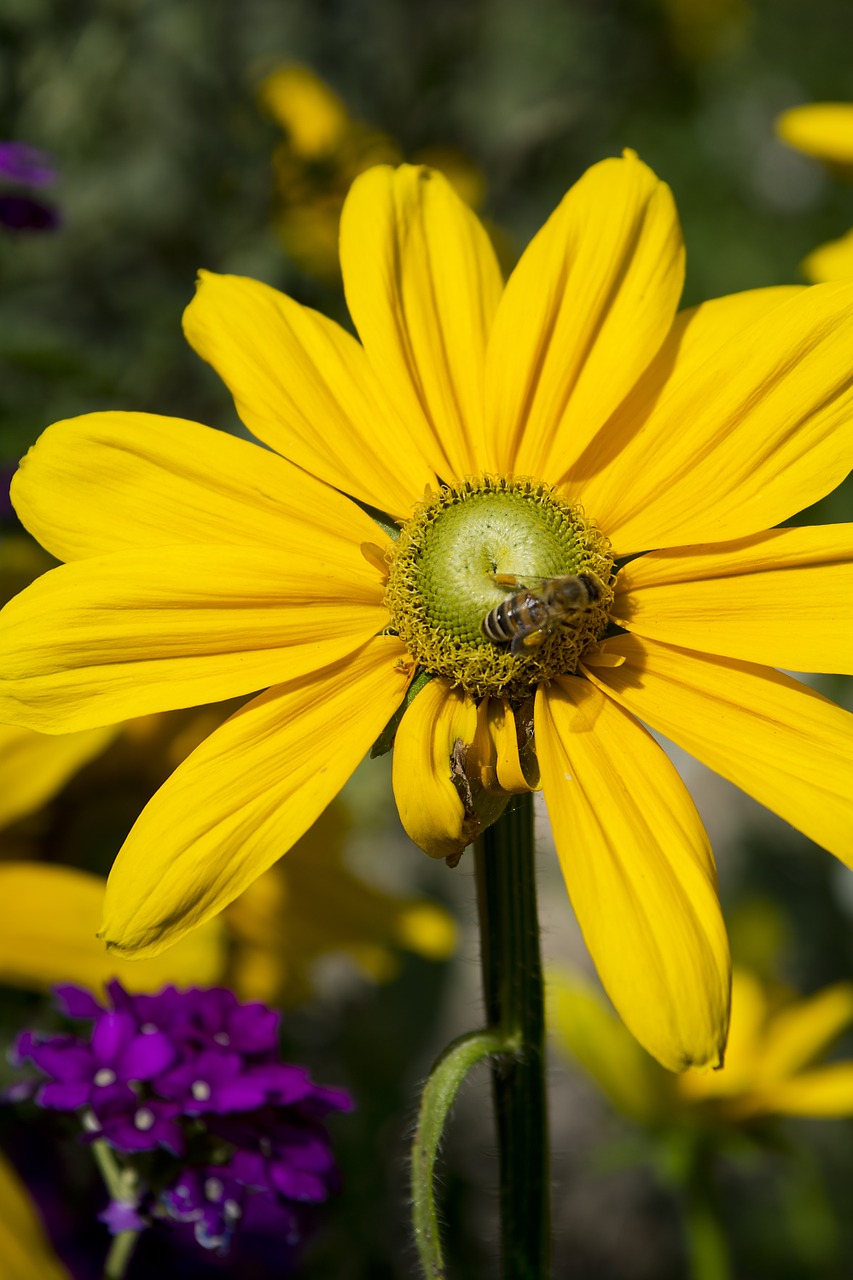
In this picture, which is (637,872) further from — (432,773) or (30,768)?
(30,768)

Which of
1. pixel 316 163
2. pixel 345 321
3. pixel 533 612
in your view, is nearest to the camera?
pixel 533 612

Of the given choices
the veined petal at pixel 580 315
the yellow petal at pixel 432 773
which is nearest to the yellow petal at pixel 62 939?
the yellow petal at pixel 432 773

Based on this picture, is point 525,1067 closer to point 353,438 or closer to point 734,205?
point 353,438

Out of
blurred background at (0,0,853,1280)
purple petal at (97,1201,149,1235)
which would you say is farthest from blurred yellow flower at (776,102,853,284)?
purple petal at (97,1201,149,1235)

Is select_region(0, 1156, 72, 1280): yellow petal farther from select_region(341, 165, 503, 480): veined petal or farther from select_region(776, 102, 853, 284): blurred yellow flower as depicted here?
select_region(776, 102, 853, 284): blurred yellow flower

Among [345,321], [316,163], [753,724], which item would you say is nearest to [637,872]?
[753,724]

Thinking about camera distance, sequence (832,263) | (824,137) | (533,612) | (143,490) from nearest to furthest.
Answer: (533,612) → (143,490) → (832,263) → (824,137)

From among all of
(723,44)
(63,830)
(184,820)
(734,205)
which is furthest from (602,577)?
(734,205)
